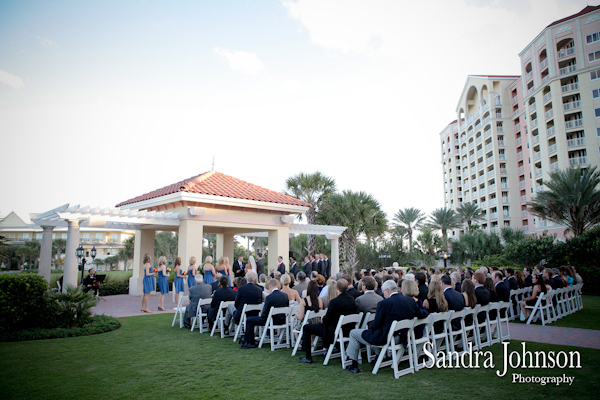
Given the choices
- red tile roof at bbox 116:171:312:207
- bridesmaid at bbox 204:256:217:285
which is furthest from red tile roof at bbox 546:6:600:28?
bridesmaid at bbox 204:256:217:285

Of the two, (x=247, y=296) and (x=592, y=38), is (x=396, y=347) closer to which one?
(x=247, y=296)

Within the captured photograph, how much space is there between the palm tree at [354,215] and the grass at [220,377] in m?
17.5

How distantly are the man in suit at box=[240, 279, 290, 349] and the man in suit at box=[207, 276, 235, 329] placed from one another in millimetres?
1209

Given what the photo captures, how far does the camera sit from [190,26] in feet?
56.4

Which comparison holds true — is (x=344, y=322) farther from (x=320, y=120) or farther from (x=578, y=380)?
(x=320, y=120)

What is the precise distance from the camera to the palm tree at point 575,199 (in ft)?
72.9

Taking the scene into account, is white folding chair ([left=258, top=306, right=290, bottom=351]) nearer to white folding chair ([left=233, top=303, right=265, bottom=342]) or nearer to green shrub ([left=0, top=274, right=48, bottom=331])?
white folding chair ([left=233, top=303, right=265, bottom=342])

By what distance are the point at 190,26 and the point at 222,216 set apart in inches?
386

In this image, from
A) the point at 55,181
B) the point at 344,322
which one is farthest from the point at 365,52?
the point at 55,181

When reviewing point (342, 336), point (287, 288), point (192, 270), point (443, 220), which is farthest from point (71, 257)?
point (443, 220)

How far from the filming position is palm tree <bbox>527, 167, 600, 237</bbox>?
22.2 meters

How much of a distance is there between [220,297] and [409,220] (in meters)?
38.1

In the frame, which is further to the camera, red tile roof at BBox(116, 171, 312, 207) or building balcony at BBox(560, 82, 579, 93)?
building balcony at BBox(560, 82, 579, 93)

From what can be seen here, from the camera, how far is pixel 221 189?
15.2 m
